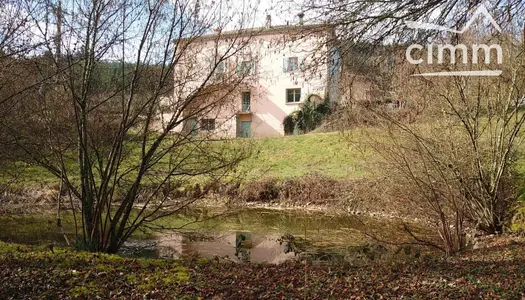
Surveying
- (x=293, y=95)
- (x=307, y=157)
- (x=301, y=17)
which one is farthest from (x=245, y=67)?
(x=293, y=95)

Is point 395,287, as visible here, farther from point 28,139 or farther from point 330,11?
point 28,139

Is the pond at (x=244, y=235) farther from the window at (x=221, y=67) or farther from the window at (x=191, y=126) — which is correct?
the window at (x=221, y=67)

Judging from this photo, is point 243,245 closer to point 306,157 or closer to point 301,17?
point 301,17

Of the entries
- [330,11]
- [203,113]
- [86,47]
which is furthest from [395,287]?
[86,47]

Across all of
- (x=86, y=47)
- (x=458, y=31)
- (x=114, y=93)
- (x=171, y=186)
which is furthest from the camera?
(x=171, y=186)

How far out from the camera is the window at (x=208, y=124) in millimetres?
6750

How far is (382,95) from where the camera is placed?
991 cm

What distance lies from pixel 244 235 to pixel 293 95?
1966cm

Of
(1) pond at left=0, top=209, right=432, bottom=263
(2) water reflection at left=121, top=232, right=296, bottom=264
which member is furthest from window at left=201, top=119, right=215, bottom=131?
(2) water reflection at left=121, top=232, right=296, bottom=264

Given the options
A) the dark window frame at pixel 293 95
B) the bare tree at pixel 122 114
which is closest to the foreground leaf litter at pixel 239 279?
the bare tree at pixel 122 114

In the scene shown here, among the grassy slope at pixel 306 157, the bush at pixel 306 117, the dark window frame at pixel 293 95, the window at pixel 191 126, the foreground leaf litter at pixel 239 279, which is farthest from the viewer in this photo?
the dark window frame at pixel 293 95

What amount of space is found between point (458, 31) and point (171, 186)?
4.56 metres

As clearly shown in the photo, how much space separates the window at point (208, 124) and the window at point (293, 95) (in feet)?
72.6

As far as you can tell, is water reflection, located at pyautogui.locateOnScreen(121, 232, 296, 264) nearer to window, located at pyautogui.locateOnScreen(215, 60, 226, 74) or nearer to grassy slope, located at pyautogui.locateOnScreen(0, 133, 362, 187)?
window, located at pyautogui.locateOnScreen(215, 60, 226, 74)
